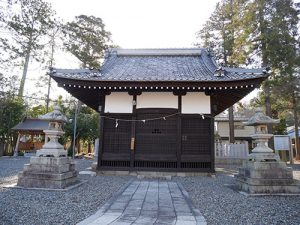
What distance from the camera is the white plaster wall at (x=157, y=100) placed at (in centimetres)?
1080

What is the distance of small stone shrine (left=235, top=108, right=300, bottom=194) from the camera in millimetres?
6914

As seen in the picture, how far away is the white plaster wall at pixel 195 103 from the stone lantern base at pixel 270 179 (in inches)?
152

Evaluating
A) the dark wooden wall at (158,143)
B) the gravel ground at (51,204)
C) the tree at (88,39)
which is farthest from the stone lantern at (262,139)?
the tree at (88,39)

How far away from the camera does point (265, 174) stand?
7070 millimetres

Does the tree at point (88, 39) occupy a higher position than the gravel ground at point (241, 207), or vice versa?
the tree at point (88, 39)

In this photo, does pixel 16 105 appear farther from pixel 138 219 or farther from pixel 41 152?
pixel 138 219

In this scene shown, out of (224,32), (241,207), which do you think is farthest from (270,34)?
(241,207)

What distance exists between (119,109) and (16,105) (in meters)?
19.1

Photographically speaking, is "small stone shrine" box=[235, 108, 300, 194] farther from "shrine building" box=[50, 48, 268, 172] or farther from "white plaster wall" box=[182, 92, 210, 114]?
"white plaster wall" box=[182, 92, 210, 114]

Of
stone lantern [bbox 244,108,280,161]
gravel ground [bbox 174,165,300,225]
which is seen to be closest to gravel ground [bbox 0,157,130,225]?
gravel ground [bbox 174,165,300,225]

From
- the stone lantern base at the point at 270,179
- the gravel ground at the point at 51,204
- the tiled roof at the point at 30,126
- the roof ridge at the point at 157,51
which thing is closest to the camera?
the gravel ground at the point at 51,204

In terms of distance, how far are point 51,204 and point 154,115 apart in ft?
20.2

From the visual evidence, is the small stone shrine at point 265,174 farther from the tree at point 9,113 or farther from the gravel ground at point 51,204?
the tree at point 9,113

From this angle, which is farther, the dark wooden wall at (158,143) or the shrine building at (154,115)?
the dark wooden wall at (158,143)
